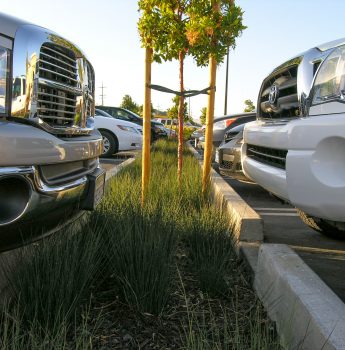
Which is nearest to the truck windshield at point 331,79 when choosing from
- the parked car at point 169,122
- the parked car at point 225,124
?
the parked car at point 225,124

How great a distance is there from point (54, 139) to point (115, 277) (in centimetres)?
77

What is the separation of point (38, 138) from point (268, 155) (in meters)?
1.71

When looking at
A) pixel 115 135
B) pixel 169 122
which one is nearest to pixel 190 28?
pixel 115 135

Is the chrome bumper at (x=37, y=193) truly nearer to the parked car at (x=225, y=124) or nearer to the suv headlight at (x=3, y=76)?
the suv headlight at (x=3, y=76)

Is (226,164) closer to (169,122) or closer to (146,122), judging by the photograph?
(146,122)

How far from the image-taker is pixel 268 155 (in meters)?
3.31

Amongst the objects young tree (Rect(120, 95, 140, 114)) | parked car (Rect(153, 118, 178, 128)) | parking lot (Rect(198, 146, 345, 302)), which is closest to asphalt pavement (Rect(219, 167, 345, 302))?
parking lot (Rect(198, 146, 345, 302))

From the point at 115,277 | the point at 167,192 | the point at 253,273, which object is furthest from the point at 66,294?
the point at 167,192

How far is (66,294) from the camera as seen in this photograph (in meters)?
2.09

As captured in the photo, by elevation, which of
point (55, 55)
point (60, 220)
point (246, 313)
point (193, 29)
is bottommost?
point (246, 313)

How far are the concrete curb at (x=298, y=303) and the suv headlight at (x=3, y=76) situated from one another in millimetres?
1433

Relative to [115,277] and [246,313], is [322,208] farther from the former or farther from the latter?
[115,277]

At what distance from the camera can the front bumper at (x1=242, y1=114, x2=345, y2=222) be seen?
2.40m

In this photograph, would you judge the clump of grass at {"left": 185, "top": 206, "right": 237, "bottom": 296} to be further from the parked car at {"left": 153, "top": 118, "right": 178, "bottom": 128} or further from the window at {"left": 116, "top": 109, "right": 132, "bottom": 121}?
the parked car at {"left": 153, "top": 118, "right": 178, "bottom": 128}
